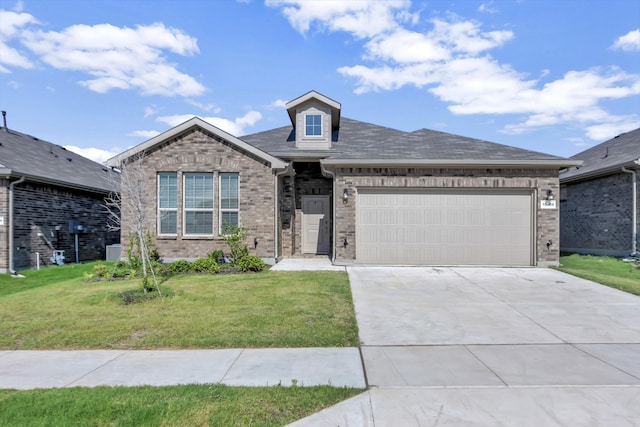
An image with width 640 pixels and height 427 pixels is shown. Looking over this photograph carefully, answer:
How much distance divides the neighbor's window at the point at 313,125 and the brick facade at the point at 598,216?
11599mm

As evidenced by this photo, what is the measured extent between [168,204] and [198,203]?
1005 millimetres

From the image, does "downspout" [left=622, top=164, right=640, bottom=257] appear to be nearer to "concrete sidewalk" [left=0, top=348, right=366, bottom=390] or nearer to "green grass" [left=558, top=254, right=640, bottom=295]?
"green grass" [left=558, top=254, right=640, bottom=295]

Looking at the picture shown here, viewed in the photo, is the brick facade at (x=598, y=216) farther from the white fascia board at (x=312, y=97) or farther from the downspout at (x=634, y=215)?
the white fascia board at (x=312, y=97)

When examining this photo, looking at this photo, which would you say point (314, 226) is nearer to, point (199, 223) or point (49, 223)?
point (199, 223)

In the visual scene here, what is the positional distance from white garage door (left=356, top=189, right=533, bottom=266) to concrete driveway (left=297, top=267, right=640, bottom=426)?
106 inches

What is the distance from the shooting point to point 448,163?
36.3 ft

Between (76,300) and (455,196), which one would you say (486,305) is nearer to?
(455,196)

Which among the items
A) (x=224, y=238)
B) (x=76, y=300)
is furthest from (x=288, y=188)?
(x=76, y=300)

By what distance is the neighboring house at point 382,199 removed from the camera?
11.2 m

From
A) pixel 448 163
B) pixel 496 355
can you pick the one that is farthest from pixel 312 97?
pixel 496 355

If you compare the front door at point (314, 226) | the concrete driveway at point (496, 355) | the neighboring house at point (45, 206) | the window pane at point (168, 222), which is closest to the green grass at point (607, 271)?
the concrete driveway at point (496, 355)

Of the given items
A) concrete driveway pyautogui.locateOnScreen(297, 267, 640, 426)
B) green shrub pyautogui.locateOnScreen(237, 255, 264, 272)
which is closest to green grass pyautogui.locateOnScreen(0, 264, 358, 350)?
concrete driveway pyautogui.locateOnScreen(297, 267, 640, 426)

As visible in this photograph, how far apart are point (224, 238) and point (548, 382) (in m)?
9.44

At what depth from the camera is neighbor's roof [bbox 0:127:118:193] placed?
38.8ft
